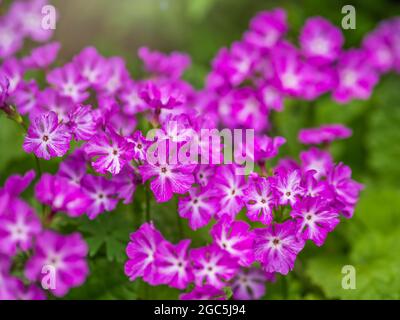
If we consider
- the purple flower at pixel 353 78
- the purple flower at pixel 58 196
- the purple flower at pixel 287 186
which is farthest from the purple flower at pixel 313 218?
the purple flower at pixel 353 78

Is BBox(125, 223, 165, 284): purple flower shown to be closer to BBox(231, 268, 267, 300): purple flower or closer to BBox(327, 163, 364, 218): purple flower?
BBox(231, 268, 267, 300): purple flower

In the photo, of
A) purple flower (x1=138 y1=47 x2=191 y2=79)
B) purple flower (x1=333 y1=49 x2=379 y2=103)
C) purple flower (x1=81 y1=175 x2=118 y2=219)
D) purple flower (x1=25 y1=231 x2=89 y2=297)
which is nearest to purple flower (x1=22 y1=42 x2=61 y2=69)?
purple flower (x1=138 y1=47 x2=191 y2=79)

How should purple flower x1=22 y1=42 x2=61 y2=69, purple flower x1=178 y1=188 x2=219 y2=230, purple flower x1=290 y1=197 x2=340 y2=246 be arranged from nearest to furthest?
1. purple flower x1=290 y1=197 x2=340 y2=246
2. purple flower x1=178 y1=188 x2=219 y2=230
3. purple flower x1=22 y1=42 x2=61 y2=69

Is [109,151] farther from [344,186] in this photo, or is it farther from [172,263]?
[344,186]

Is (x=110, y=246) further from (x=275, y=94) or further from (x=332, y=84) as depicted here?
(x=332, y=84)

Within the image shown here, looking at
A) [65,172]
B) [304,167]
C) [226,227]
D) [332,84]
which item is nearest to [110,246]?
[65,172]

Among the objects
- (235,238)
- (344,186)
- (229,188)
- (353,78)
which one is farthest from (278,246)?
(353,78)

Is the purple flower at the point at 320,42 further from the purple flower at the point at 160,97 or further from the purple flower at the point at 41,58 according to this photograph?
the purple flower at the point at 41,58

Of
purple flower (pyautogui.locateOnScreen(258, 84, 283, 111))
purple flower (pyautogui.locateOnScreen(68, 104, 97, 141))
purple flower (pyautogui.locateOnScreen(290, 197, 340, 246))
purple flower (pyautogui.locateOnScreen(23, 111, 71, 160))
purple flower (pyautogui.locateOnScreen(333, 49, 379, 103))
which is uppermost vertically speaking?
purple flower (pyautogui.locateOnScreen(333, 49, 379, 103))
